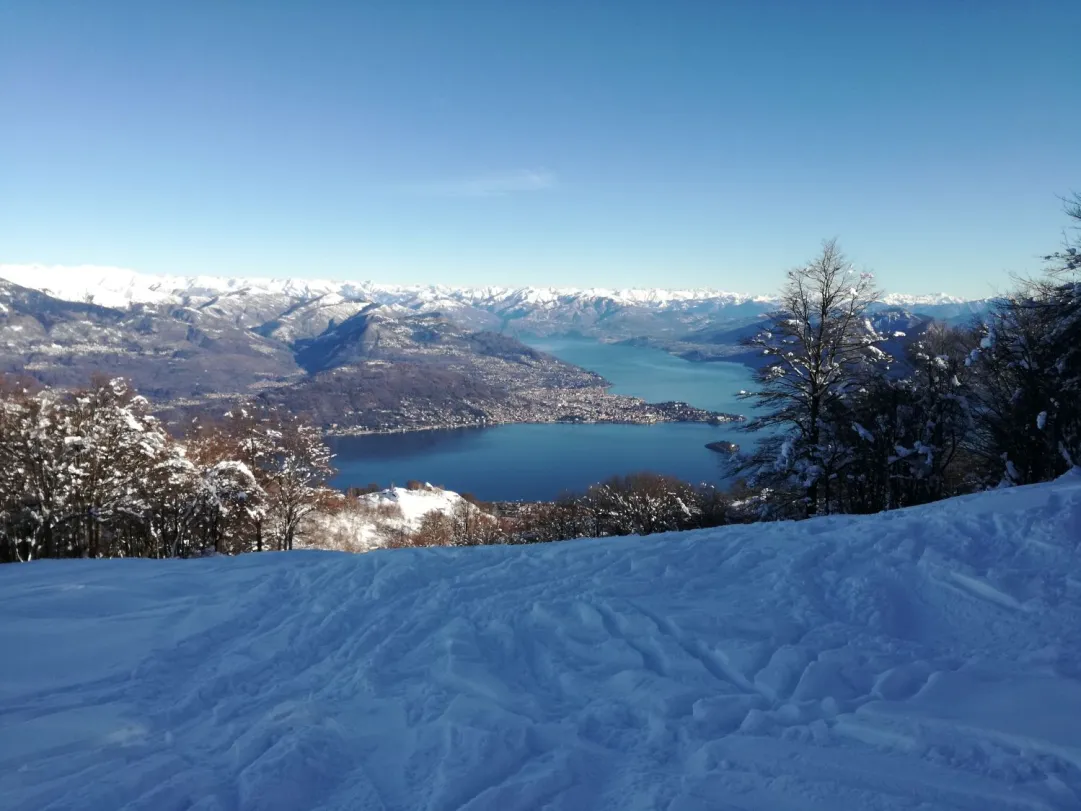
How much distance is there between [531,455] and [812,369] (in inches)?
3595

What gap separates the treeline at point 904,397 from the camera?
12.9m

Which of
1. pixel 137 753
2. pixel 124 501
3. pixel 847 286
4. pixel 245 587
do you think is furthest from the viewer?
pixel 124 501

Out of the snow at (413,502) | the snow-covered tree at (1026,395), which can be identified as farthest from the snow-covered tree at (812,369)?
the snow at (413,502)

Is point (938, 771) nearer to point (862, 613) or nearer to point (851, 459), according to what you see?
point (862, 613)

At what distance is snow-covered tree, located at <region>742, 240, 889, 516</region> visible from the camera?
13.0 meters

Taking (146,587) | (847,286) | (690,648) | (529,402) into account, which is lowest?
(529,402)

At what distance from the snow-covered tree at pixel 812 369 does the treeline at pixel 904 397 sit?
3 centimetres

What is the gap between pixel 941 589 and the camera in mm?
5965

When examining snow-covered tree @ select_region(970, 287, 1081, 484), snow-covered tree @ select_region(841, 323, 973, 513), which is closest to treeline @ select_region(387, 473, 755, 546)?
snow-covered tree @ select_region(841, 323, 973, 513)

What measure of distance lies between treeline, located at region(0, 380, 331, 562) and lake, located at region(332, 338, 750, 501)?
44.0 metres

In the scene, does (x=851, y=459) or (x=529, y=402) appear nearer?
(x=851, y=459)

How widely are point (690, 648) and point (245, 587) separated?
6.16 meters

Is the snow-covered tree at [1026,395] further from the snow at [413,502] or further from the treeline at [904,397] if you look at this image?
the snow at [413,502]

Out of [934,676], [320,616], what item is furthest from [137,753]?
[934,676]
